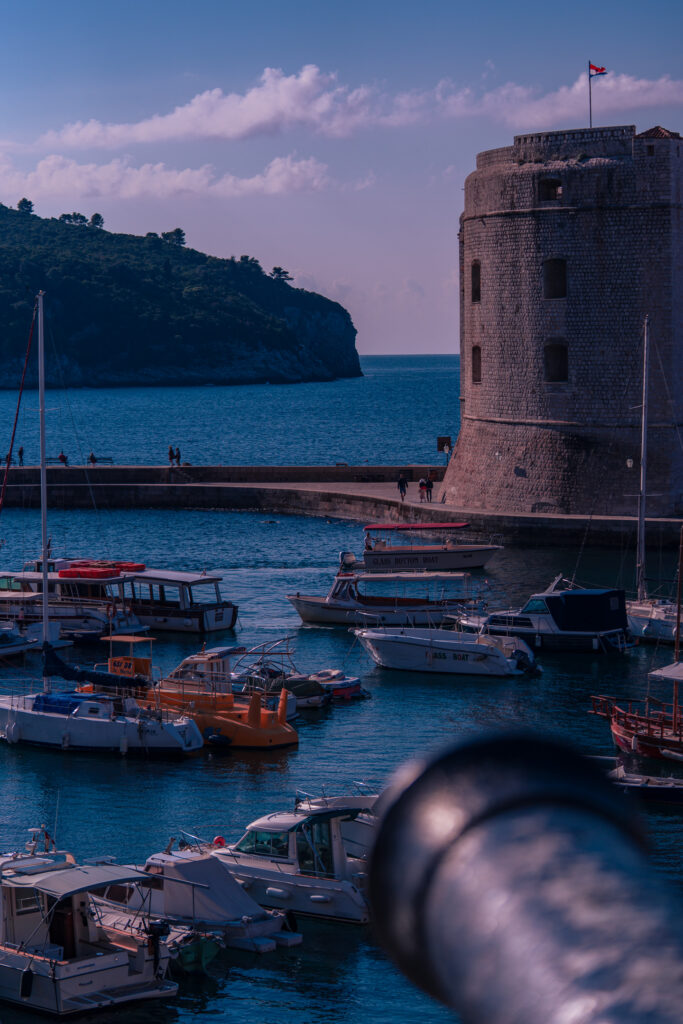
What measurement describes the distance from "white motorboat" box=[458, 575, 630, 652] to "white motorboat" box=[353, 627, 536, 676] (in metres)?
1.12

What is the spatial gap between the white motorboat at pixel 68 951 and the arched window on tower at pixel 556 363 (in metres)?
26.4

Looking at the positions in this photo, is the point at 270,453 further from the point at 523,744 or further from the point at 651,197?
the point at 523,744

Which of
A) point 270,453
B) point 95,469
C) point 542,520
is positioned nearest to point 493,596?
point 542,520

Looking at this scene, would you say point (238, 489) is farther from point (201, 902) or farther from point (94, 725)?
point (201, 902)

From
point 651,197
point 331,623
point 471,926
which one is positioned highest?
point 651,197

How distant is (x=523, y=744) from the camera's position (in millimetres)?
947

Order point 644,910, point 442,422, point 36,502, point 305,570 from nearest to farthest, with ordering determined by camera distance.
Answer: point 644,910 < point 305,570 < point 36,502 < point 442,422

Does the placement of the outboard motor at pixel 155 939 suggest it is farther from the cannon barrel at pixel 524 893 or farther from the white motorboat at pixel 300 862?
the cannon barrel at pixel 524 893

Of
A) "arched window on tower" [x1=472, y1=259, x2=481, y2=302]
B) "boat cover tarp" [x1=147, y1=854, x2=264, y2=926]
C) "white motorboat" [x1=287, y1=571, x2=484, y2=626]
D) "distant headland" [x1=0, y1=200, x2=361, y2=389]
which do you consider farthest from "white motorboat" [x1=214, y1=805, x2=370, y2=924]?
"distant headland" [x1=0, y1=200, x2=361, y2=389]

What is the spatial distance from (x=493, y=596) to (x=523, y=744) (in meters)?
29.2

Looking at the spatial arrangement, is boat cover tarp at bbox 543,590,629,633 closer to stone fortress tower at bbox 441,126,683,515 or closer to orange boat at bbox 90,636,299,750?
orange boat at bbox 90,636,299,750

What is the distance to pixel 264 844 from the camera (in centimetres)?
1369

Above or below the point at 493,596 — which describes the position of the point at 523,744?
above

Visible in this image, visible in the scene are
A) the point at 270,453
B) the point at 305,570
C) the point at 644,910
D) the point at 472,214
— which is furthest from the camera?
the point at 270,453
